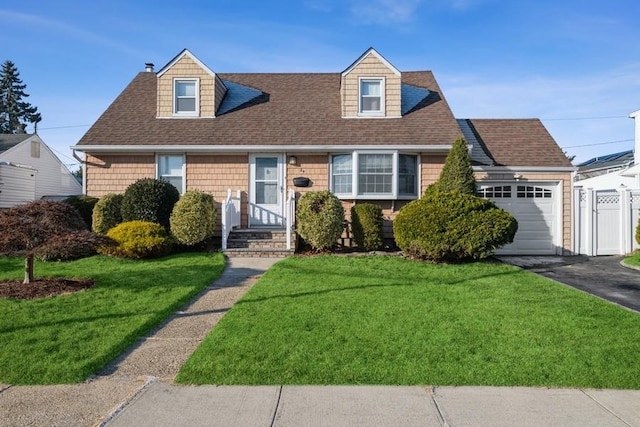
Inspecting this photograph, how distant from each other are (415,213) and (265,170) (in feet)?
17.3

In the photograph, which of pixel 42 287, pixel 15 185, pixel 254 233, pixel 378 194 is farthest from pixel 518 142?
pixel 15 185

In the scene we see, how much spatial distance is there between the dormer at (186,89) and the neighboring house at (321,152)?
0.03 meters

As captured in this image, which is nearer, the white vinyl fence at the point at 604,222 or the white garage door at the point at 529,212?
the white vinyl fence at the point at 604,222

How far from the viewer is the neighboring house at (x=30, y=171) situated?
2302 centimetres

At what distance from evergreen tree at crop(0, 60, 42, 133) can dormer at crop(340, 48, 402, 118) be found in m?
65.0

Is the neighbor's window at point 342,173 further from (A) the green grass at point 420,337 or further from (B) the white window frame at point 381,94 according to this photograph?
(A) the green grass at point 420,337

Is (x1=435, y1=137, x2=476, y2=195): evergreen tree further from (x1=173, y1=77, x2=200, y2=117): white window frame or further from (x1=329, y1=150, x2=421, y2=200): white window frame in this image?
(x1=173, y1=77, x2=200, y2=117): white window frame

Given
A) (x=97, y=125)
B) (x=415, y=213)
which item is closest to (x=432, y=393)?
(x=415, y=213)

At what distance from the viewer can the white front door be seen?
46.2 feet

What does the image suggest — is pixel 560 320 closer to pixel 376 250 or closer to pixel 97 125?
pixel 376 250

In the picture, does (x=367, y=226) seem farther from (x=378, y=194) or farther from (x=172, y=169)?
(x=172, y=169)

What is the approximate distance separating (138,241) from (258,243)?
3.20m

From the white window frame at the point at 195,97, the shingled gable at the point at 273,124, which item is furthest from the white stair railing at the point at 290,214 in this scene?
the white window frame at the point at 195,97

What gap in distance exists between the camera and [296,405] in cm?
378
